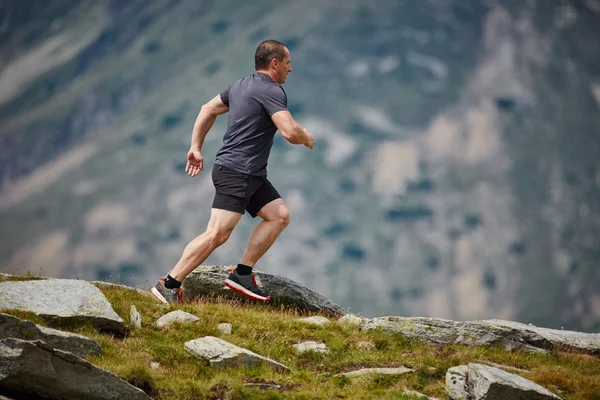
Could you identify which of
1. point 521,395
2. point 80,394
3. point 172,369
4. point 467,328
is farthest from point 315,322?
point 80,394

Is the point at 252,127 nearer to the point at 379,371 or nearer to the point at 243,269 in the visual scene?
the point at 243,269

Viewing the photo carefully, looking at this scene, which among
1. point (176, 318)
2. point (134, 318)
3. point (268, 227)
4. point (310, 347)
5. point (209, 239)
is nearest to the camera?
point (134, 318)

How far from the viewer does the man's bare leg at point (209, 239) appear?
10492 mm

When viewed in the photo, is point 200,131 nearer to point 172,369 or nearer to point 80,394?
point 172,369

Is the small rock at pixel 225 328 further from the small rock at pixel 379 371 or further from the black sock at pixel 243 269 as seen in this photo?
the small rock at pixel 379 371

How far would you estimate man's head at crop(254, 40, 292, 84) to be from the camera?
35.0 ft

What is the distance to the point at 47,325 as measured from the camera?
8.80 m

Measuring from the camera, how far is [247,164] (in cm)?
1053

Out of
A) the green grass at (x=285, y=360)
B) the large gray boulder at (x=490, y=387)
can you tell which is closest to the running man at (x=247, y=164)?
the green grass at (x=285, y=360)

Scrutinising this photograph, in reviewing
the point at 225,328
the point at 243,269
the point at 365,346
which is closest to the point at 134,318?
the point at 225,328

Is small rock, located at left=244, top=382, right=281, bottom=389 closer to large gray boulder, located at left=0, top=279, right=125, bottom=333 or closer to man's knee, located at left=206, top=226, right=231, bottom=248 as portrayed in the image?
large gray boulder, located at left=0, top=279, right=125, bottom=333

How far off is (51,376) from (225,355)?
2341 mm

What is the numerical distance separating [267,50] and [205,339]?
4189 millimetres

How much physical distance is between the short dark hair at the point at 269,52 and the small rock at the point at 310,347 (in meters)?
3.91
